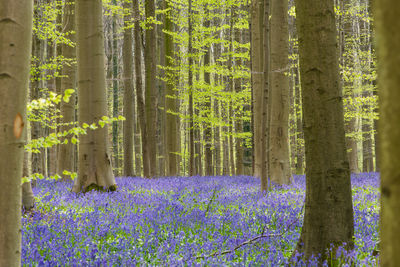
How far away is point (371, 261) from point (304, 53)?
2252 millimetres

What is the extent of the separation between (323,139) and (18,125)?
9.73 feet

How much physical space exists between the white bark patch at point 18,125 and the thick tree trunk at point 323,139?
9.44 ft

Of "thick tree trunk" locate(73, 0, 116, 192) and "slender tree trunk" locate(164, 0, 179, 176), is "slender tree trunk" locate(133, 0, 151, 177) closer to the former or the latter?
"slender tree trunk" locate(164, 0, 179, 176)

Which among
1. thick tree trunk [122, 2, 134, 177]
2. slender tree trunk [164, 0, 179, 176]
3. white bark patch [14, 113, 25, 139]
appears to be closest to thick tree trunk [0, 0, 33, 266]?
white bark patch [14, 113, 25, 139]

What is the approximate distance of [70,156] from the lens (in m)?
13.6

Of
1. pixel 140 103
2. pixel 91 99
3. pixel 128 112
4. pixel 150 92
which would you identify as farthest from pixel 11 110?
pixel 128 112

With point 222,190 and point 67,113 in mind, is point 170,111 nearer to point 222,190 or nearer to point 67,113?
point 67,113

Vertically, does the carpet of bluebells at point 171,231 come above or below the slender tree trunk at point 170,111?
below

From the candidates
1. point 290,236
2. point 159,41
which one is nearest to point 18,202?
point 290,236

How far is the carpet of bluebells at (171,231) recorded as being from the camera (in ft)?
12.6

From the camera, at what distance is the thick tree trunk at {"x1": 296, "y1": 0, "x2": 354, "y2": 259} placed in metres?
3.95

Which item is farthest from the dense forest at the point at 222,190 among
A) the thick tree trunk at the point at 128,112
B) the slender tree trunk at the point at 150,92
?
the thick tree trunk at the point at 128,112

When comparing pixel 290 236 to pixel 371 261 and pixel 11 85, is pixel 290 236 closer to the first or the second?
pixel 371 261

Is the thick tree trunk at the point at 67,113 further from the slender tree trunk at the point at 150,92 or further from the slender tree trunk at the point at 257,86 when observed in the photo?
the slender tree trunk at the point at 257,86
